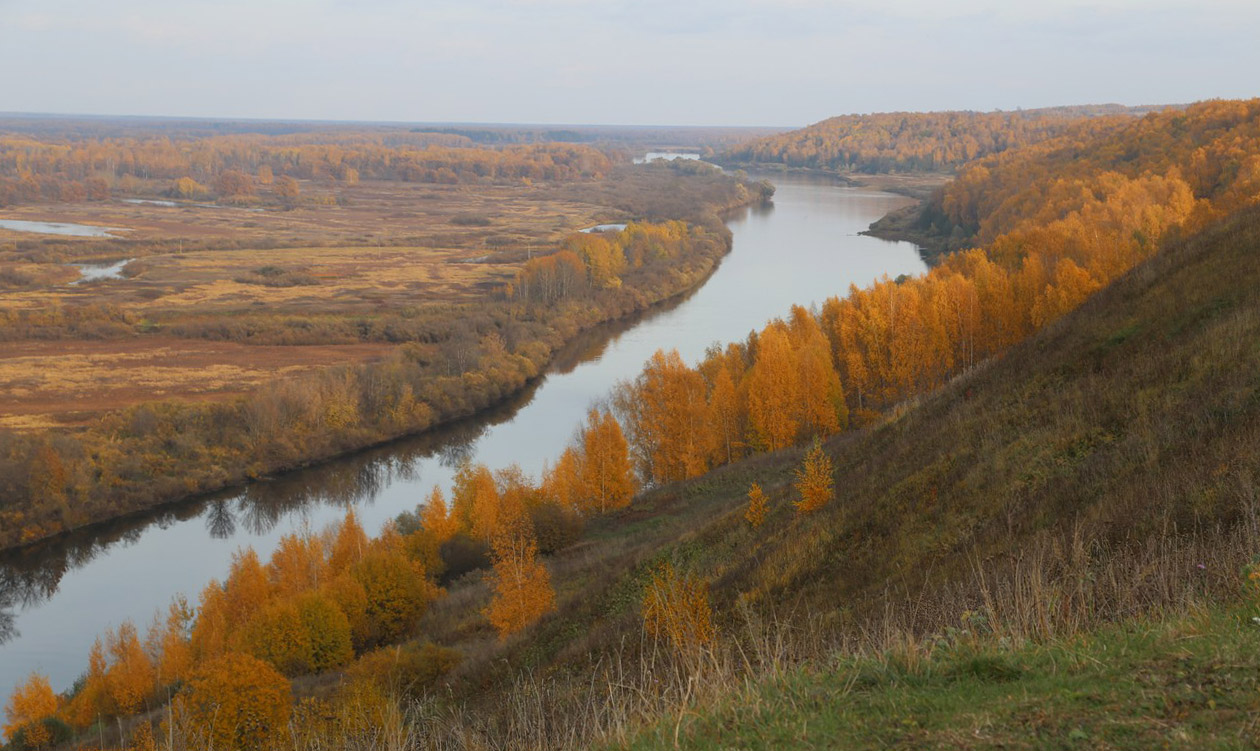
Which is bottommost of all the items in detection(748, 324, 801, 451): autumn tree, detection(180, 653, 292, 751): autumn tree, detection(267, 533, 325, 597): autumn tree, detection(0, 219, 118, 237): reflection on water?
detection(267, 533, 325, 597): autumn tree

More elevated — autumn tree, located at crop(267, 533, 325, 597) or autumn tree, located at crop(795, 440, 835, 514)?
autumn tree, located at crop(795, 440, 835, 514)

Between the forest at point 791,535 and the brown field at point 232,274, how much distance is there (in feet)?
26.4

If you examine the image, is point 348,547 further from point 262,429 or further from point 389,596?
point 262,429

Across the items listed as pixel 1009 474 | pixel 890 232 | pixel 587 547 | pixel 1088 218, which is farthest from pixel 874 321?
pixel 890 232

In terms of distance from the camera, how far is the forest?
17.5 feet

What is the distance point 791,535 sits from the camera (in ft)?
37.2

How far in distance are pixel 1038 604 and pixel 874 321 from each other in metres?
26.3

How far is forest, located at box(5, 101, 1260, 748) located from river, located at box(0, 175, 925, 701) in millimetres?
1876

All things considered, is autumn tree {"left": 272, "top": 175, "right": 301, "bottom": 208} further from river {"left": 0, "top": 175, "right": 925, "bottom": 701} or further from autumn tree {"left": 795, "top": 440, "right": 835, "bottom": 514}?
autumn tree {"left": 795, "top": 440, "right": 835, "bottom": 514}

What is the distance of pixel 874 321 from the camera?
3003 cm

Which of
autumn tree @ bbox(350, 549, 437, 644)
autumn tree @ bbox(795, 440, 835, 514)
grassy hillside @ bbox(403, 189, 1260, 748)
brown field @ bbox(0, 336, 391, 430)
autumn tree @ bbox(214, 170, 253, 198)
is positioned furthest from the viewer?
autumn tree @ bbox(214, 170, 253, 198)

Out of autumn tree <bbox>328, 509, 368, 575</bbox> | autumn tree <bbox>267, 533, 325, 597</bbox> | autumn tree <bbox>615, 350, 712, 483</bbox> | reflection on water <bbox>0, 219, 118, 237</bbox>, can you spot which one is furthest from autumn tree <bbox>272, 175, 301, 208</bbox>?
autumn tree <bbox>267, 533, 325, 597</bbox>

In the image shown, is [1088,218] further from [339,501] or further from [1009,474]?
[1009,474]

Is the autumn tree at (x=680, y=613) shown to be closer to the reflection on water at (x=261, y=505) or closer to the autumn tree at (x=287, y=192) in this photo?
the reflection on water at (x=261, y=505)
